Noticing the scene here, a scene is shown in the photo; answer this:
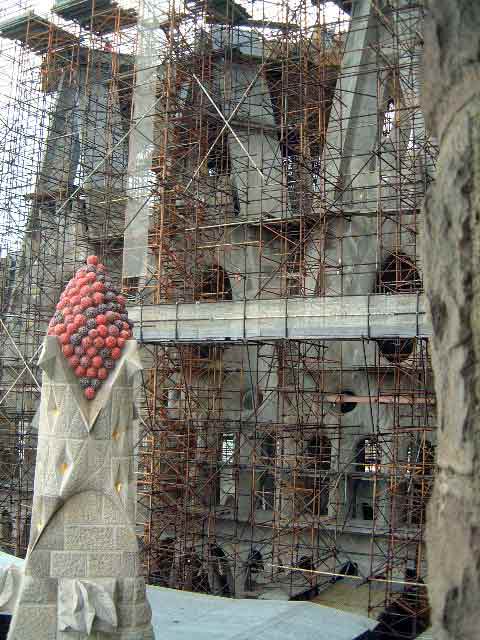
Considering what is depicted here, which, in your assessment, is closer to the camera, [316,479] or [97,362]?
[97,362]

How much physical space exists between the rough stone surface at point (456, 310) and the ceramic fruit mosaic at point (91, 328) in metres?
6.80

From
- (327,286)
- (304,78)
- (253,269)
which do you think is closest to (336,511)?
(327,286)

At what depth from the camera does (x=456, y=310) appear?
228 cm

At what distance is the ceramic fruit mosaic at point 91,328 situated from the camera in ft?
29.0

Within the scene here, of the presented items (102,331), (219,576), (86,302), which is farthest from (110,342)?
(219,576)

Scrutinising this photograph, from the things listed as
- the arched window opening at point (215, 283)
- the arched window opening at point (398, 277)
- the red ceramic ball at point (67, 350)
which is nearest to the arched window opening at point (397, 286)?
the arched window opening at point (398, 277)

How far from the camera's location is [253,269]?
20.0 meters

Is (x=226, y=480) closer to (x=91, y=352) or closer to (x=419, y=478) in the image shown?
(x=419, y=478)

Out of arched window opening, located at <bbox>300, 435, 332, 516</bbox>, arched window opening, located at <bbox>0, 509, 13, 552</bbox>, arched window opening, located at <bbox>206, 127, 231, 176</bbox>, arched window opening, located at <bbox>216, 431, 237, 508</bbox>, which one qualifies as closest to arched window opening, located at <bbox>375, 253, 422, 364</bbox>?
arched window opening, located at <bbox>300, 435, 332, 516</bbox>

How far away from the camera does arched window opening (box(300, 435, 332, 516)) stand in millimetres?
15820

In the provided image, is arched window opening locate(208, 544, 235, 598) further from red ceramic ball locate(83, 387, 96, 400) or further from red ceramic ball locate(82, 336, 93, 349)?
red ceramic ball locate(82, 336, 93, 349)

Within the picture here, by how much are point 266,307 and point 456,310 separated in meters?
12.3

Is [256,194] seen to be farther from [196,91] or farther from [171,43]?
[171,43]

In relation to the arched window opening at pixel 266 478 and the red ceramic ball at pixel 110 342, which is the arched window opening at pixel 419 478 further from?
the red ceramic ball at pixel 110 342
